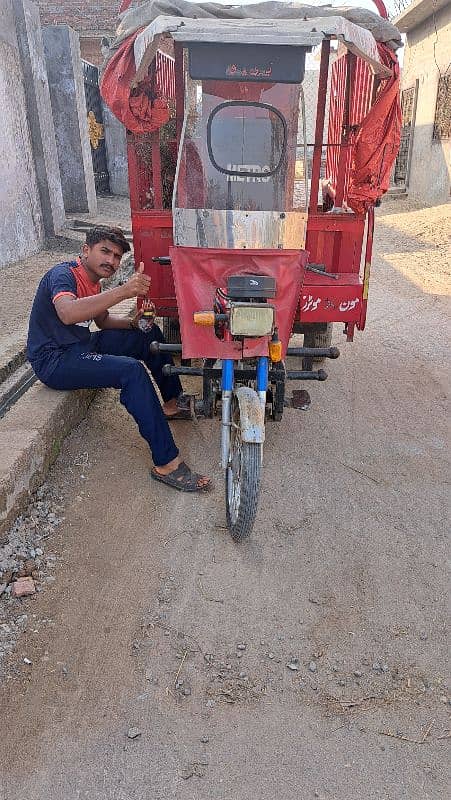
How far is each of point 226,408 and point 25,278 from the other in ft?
15.9

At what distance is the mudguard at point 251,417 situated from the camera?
273 centimetres

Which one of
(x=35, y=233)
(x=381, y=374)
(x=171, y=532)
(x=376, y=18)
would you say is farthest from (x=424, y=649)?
(x=35, y=233)

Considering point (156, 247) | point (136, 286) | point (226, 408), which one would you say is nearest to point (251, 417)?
point (226, 408)

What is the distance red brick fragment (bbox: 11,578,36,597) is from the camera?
2607 millimetres

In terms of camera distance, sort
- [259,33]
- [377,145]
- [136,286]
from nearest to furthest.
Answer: [136,286], [259,33], [377,145]

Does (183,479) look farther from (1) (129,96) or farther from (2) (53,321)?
(1) (129,96)

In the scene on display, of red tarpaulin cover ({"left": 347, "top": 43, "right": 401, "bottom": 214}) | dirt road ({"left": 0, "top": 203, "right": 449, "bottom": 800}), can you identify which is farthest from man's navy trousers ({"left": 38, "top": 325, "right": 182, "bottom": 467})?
red tarpaulin cover ({"left": 347, "top": 43, "right": 401, "bottom": 214})

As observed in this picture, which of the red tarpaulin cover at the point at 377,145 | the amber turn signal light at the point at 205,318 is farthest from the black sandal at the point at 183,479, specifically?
the red tarpaulin cover at the point at 377,145

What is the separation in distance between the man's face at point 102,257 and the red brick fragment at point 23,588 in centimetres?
180

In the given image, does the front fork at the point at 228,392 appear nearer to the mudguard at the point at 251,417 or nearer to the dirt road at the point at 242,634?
the mudguard at the point at 251,417

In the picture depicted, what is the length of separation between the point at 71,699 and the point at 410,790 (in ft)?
3.99

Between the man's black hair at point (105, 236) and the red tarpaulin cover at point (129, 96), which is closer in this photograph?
the man's black hair at point (105, 236)

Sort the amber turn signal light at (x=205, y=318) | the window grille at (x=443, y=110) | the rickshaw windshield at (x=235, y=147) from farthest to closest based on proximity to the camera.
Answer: the window grille at (x=443, y=110)
the rickshaw windshield at (x=235, y=147)
the amber turn signal light at (x=205, y=318)

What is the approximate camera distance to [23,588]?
262cm
